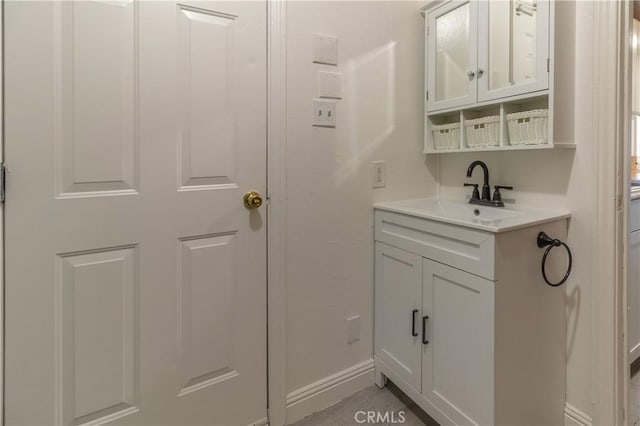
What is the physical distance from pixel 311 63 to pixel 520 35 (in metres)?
0.82

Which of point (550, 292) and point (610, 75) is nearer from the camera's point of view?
point (610, 75)

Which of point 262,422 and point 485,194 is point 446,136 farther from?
point 262,422

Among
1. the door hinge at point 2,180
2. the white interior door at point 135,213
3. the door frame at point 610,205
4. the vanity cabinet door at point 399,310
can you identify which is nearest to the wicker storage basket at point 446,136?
the door frame at point 610,205

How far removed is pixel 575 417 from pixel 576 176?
93cm

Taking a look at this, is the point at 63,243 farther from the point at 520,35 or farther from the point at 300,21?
the point at 520,35

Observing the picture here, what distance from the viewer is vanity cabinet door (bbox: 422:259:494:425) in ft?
3.80

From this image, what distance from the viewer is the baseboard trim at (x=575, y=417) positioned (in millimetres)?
1316

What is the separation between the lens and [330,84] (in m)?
1.49

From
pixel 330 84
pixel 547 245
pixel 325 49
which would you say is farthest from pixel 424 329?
pixel 325 49

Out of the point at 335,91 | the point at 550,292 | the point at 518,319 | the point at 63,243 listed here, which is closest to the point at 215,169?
the point at 63,243

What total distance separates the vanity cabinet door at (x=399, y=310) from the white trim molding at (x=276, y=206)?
Answer: 19.1 inches

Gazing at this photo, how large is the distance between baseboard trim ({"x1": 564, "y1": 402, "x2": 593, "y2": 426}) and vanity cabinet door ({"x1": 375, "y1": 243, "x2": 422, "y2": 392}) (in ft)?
1.87

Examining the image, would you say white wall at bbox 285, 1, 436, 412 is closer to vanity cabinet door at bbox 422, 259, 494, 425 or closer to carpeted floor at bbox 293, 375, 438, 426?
carpeted floor at bbox 293, 375, 438, 426

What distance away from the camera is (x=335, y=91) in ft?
4.96
